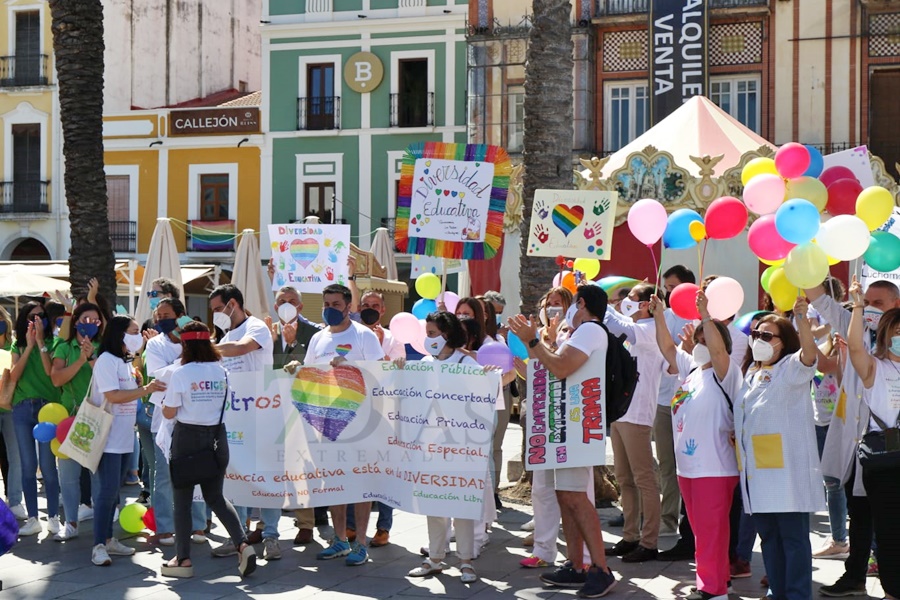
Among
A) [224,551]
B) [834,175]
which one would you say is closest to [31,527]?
[224,551]

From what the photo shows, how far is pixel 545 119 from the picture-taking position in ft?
36.1

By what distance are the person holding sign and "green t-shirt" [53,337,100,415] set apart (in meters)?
3.72

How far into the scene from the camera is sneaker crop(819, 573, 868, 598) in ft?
23.2

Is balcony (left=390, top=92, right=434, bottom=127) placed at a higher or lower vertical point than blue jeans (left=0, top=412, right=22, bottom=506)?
higher

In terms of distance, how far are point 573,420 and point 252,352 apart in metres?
2.59

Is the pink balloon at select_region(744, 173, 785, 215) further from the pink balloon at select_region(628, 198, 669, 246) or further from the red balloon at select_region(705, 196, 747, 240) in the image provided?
the pink balloon at select_region(628, 198, 669, 246)

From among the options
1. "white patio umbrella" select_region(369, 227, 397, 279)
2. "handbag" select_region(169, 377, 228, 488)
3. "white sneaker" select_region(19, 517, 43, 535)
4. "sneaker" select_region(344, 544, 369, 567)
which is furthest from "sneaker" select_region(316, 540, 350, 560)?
"white patio umbrella" select_region(369, 227, 397, 279)

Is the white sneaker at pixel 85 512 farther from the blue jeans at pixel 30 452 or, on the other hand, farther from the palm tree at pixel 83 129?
the palm tree at pixel 83 129

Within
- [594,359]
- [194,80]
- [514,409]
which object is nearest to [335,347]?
[594,359]

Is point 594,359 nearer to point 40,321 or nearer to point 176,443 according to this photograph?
point 176,443

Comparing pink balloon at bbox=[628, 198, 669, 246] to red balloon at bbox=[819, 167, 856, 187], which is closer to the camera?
pink balloon at bbox=[628, 198, 669, 246]

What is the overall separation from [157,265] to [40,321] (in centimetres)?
835

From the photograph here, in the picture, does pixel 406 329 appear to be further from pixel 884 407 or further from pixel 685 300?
pixel 884 407

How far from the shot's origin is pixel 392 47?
31.8 m
